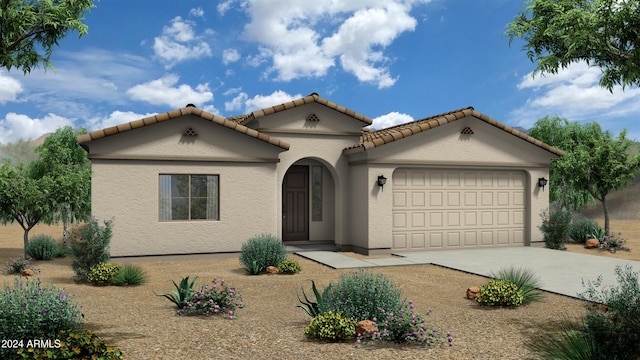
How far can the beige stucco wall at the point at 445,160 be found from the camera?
623 inches

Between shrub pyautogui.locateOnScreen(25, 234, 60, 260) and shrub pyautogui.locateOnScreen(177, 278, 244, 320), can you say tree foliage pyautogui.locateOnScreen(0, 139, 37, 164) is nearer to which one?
shrub pyautogui.locateOnScreen(25, 234, 60, 260)

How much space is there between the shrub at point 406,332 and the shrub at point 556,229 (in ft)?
41.7

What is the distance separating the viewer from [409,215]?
648 inches

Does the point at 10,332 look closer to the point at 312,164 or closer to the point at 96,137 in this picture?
the point at 96,137

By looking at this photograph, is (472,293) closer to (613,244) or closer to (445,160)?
(445,160)

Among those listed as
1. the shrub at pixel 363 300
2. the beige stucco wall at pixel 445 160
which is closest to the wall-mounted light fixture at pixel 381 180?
the beige stucco wall at pixel 445 160

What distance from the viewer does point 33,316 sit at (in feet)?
18.2

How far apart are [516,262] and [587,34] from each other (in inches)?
329

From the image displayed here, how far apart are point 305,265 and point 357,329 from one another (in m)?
7.17

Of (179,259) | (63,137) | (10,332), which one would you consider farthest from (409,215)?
(63,137)

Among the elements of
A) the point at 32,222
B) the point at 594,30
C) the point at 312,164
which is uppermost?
the point at 594,30

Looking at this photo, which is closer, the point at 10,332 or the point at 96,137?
the point at 10,332

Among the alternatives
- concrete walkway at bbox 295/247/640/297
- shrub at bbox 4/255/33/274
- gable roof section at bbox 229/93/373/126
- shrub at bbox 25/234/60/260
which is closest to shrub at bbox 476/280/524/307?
concrete walkway at bbox 295/247/640/297

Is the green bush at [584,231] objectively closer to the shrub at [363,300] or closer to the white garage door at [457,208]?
the white garage door at [457,208]
